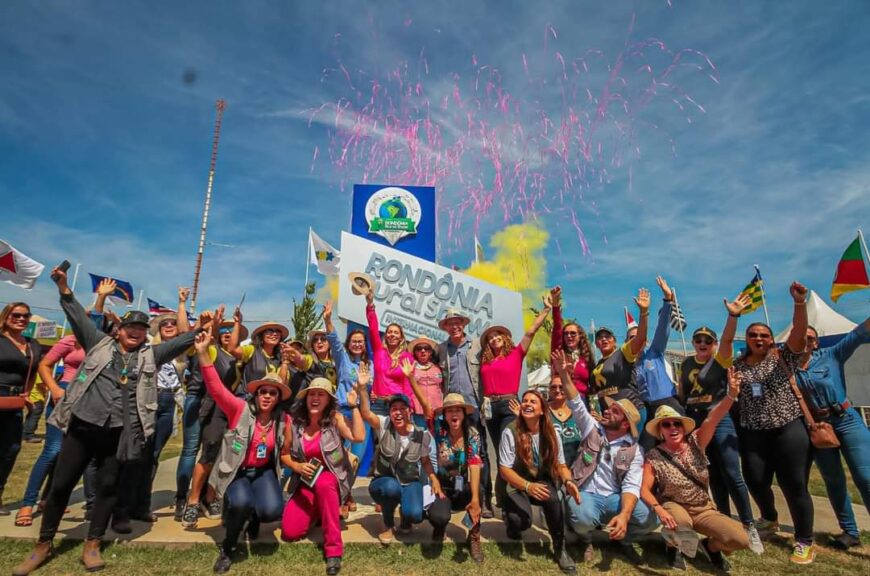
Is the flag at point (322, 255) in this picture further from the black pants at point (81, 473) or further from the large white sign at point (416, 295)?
the black pants at point (81, 473)

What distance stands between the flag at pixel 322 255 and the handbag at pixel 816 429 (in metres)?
13.3

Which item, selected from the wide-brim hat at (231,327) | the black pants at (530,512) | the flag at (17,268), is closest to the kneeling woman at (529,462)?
the black pants at (530,512)

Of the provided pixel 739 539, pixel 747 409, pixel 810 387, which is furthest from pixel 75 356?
pixel 810 387

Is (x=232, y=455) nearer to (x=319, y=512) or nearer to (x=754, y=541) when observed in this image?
(x=319, y=512)

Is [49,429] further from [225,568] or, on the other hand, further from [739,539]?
[739,539]

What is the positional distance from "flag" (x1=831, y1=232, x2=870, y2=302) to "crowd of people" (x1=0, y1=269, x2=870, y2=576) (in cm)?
315

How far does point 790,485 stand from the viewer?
4.32 metres

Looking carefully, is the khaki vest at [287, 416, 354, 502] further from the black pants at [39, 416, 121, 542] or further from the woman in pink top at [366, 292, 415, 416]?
the black pants at [39, 416, 121, 542]

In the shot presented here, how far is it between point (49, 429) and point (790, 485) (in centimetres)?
767

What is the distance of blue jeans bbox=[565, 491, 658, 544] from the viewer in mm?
4148

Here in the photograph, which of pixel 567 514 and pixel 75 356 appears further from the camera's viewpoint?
pixel 75 356

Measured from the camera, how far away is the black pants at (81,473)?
383cm

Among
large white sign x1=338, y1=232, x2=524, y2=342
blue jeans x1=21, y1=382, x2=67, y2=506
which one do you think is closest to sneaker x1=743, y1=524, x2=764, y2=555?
large white sign x1=338, y1=232, x2=524, y2=342

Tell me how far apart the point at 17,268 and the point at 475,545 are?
9440mm
